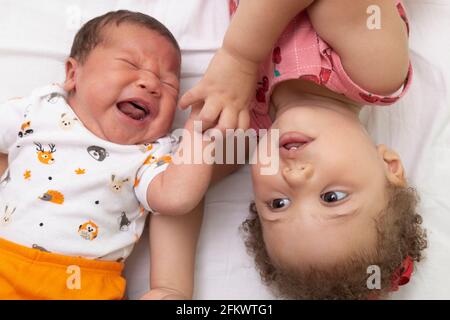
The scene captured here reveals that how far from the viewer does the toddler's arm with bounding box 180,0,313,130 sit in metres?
1.02

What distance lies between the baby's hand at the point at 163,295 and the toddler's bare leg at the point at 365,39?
53 centimetres

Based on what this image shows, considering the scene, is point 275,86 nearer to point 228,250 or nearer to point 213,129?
point 213,129

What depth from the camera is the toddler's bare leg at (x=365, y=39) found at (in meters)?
0.98

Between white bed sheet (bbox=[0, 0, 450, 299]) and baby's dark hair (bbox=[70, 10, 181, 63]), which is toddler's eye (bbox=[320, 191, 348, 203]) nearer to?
white bed sheet (bbox=[0, 0, 450, 299])

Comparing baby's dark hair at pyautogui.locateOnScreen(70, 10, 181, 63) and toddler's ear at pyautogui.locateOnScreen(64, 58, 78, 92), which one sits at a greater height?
baby's dark hair at pyautogui.locateOnScreen(70, 10, 181, 63)

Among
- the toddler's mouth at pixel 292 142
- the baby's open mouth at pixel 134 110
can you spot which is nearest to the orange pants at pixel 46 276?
the baby's open mouth at pixel 134 110

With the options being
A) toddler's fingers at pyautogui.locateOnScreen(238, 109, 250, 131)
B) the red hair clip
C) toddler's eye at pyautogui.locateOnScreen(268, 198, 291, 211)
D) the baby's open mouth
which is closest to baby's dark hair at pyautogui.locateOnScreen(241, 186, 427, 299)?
the red hair clip

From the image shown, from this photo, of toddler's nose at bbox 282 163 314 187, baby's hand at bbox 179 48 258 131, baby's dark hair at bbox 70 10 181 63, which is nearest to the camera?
toddler's nose at bbox 282 163 314 187

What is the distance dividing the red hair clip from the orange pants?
52 cm

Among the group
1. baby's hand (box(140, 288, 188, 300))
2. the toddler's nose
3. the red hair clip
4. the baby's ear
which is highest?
the baby's ear

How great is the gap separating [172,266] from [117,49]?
453mm

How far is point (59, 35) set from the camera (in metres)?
1.30
